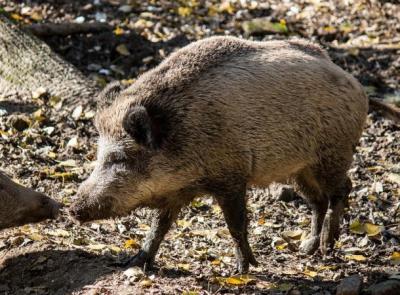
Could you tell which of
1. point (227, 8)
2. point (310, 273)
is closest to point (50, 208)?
point (310, 273)

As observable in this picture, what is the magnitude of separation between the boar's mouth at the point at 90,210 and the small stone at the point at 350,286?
1.70 metres

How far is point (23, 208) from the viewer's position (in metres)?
6.34

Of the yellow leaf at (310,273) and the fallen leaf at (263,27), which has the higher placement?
the fallen leaf at (263,27)

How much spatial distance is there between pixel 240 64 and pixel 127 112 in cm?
105

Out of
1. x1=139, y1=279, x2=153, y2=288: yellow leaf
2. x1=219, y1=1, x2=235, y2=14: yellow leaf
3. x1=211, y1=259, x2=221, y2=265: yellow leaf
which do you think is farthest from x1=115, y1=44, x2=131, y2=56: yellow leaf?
x1=139, y1=279, x2=153, y2=288: yellow leaf

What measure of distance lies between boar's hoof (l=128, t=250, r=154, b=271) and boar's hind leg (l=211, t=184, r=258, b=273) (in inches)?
26.1

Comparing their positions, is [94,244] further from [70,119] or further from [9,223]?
[70,119]

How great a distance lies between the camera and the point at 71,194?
7.23 m

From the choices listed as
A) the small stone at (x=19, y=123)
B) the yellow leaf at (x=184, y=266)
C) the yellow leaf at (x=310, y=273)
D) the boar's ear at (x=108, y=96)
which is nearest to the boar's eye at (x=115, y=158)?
the boar's ear at (x=108, y=96)

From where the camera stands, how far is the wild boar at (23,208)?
6.33 meters

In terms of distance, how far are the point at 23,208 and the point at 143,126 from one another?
4.92 feet

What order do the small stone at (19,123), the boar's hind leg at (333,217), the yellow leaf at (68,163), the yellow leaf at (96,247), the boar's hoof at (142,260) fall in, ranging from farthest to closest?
the small stone at (19,123) < the yellow leaf at (68,163) < the boar's hind leg at (333,217) < the yellow leaf at (96,247) < the boar's hoof at (142,260)

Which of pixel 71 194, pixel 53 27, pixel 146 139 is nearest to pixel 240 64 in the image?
pixel 146 139

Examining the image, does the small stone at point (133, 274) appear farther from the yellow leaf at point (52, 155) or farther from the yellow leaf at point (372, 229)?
the yellow leaf at point (52, 155)
